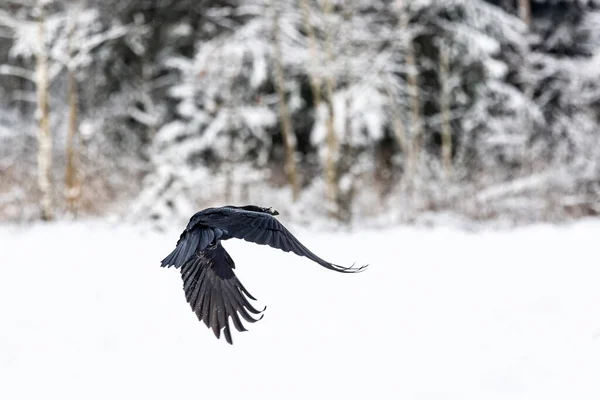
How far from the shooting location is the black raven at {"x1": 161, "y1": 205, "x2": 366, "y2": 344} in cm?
354

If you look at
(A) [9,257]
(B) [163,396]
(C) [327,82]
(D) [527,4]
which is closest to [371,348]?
(B) [163,396]

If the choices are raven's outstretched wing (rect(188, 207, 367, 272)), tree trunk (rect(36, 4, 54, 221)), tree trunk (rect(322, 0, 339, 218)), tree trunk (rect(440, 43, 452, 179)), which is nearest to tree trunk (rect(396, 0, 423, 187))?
tree trunk (rect(440, 43, 452, 179))

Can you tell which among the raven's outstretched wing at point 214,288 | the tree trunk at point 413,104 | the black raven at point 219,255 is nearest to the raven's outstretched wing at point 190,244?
the black raven at point 219,255

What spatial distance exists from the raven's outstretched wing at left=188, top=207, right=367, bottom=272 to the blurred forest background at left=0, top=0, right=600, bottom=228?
21.8ft

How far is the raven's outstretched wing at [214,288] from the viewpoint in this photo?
4.27 metres

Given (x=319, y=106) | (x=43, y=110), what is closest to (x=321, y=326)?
(x=43, y=110)

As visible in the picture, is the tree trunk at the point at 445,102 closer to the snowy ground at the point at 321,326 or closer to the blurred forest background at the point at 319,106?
the blurred forest background at the point at 319,106

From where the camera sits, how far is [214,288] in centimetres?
436

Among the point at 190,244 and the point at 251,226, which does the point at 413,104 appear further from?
the point at 190,244

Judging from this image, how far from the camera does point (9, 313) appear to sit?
555 centimetres

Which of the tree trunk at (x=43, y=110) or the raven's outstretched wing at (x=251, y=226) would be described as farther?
the tree trunk at (x=43, y=110)

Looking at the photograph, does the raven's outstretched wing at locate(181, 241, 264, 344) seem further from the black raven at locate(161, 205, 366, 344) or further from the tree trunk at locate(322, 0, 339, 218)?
the tree trunk at locate(322, 0, 339, 218)

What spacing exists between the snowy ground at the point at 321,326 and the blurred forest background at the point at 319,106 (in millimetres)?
3590

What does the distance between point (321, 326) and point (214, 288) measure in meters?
1.34
